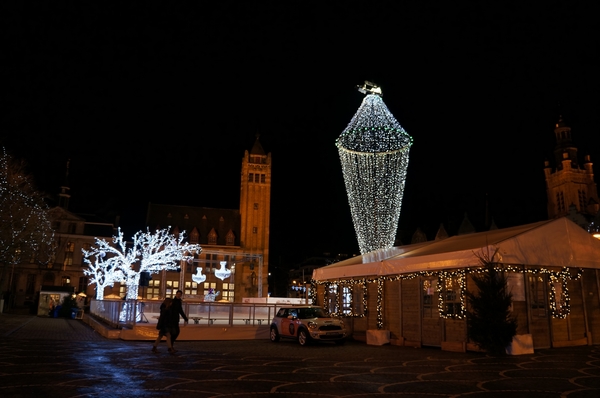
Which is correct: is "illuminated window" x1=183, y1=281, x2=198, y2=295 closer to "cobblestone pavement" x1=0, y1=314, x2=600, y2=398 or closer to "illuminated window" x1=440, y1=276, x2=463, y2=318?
"cobblestone pavement" x1=0, y1=314, x2=600, y2=398

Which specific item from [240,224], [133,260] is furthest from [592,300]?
[240,224]

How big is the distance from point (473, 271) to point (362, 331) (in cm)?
659

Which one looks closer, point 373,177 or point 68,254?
point 373,177

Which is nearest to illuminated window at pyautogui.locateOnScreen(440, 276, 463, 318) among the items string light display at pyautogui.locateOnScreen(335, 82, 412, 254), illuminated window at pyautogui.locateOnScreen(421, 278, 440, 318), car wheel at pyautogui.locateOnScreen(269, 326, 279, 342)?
illuminated window at pyautogui.locateOnScreen(421, 278, 440, 318)

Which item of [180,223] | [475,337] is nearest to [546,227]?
[475,337]

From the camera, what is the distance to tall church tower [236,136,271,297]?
265 ft

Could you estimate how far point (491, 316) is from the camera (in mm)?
14688

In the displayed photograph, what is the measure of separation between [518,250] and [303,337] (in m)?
8.11

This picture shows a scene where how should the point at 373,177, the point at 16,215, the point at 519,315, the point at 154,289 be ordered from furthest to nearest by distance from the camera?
1. the point at 154,289
2. the point at 16,215
3. the point at 373,177
4. the point at 519,315

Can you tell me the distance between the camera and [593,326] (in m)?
17.5

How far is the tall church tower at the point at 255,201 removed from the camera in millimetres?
80812

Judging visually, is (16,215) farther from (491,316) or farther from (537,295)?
(537,295)

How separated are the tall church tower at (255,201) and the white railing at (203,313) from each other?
5769 cm

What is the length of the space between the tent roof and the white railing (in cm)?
625
